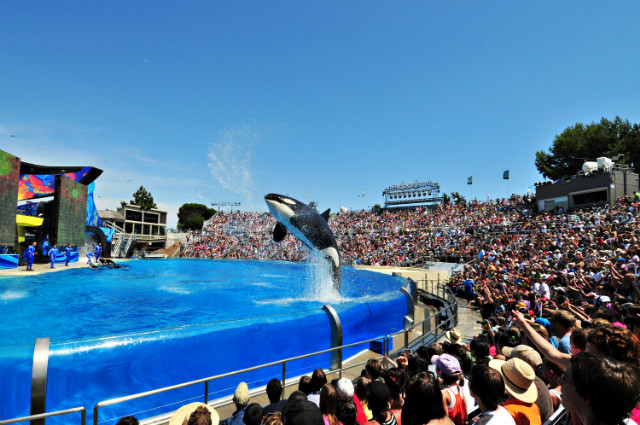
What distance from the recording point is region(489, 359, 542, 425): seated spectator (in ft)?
7.84

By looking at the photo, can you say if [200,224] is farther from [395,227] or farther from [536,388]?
[536,388]

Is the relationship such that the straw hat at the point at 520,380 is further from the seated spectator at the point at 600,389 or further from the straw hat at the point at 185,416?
the straw hat at the point at 185,416

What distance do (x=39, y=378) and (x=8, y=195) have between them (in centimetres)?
1828

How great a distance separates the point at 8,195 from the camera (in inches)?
656

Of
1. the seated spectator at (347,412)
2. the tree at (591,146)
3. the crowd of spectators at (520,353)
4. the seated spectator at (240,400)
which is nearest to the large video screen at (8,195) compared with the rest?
the crowd of spectators at (520,353)

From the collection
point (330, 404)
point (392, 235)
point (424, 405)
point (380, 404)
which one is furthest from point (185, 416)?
point (392, 235)

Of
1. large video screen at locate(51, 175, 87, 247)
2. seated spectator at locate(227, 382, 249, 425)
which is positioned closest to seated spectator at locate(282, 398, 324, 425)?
seated spectator at locate(227, 382, 249, 425)

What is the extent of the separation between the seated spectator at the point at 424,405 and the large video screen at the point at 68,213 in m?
24.4

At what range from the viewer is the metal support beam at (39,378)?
146 inches

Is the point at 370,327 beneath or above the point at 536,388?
beneath

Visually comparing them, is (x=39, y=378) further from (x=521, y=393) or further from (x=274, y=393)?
(x=521, y=393)

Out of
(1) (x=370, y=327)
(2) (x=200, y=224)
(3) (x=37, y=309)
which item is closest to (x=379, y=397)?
(1) (x=370, y=327)

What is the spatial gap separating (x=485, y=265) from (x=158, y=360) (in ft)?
51.5

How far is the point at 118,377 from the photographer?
432cm
